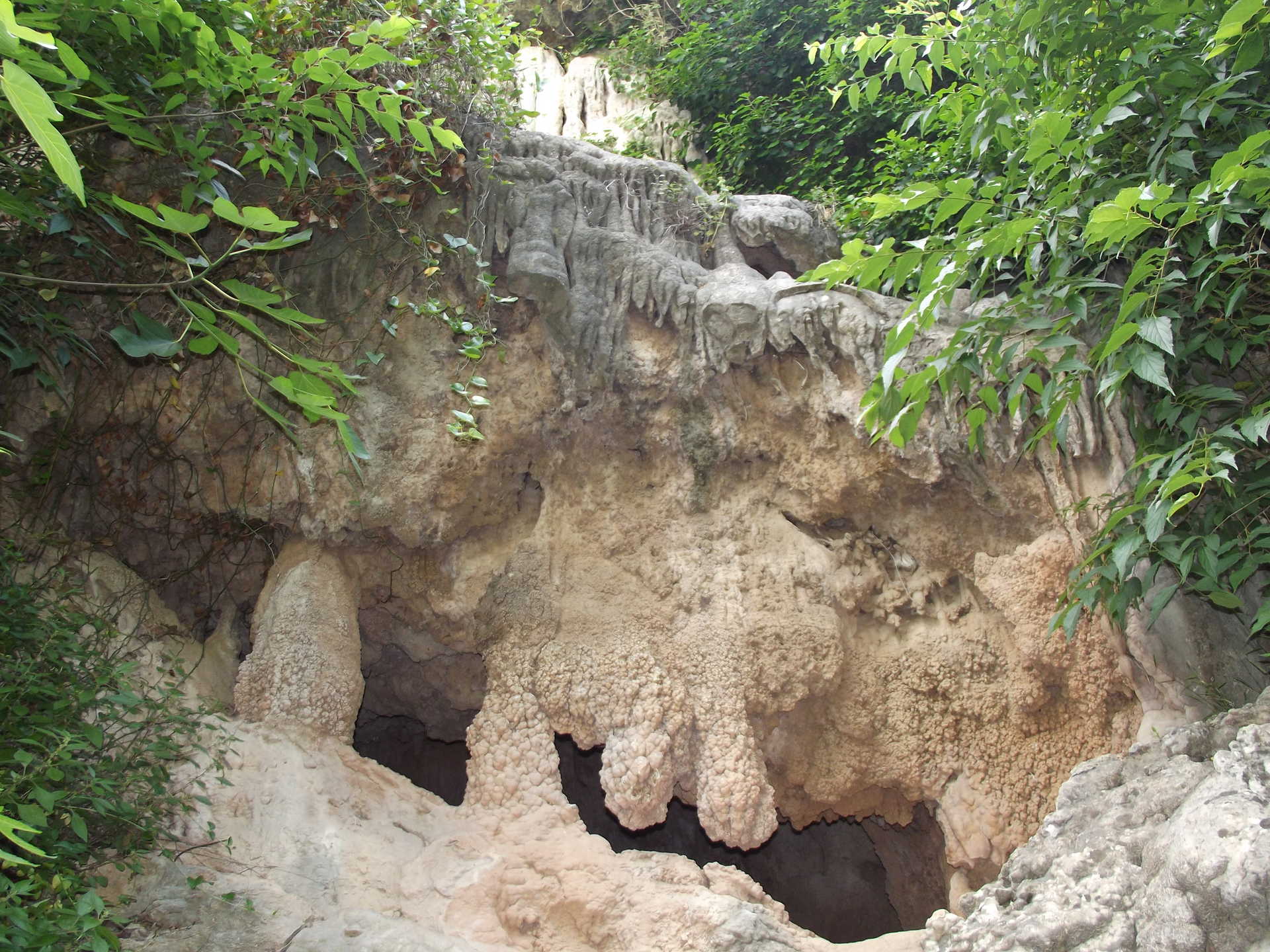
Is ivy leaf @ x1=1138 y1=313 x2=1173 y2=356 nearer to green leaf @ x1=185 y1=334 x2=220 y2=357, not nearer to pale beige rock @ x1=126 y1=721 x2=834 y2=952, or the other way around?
pale beige rock @ x1=126 y1=721 x2=834 y2=952

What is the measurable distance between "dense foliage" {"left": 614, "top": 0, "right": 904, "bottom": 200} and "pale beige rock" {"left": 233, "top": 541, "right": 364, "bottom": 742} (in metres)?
3.98

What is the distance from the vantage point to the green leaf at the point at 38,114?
1.34 meters

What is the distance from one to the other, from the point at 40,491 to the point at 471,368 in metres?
2.06

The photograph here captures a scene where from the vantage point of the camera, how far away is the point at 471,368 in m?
4.70

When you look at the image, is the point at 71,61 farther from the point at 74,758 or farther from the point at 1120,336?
the point at 1120,336

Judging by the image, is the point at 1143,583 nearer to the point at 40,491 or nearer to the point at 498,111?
the point at 498,111

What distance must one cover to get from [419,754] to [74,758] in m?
3.46

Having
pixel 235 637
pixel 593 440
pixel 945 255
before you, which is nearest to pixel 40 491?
pixel 235 637

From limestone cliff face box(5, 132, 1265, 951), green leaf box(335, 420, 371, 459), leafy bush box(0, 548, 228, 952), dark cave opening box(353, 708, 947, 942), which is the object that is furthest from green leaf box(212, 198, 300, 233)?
dark cave opening box(353, 708, 947, 942)

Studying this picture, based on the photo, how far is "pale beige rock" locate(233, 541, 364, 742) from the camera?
4273 millimetres

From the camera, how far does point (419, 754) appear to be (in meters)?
6.43

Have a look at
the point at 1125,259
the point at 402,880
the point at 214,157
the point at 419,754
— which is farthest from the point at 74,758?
the point at 1125,259

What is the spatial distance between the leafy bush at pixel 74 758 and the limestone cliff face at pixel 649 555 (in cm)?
53

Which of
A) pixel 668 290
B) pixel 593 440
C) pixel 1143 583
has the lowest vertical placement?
pixel 1143 583
